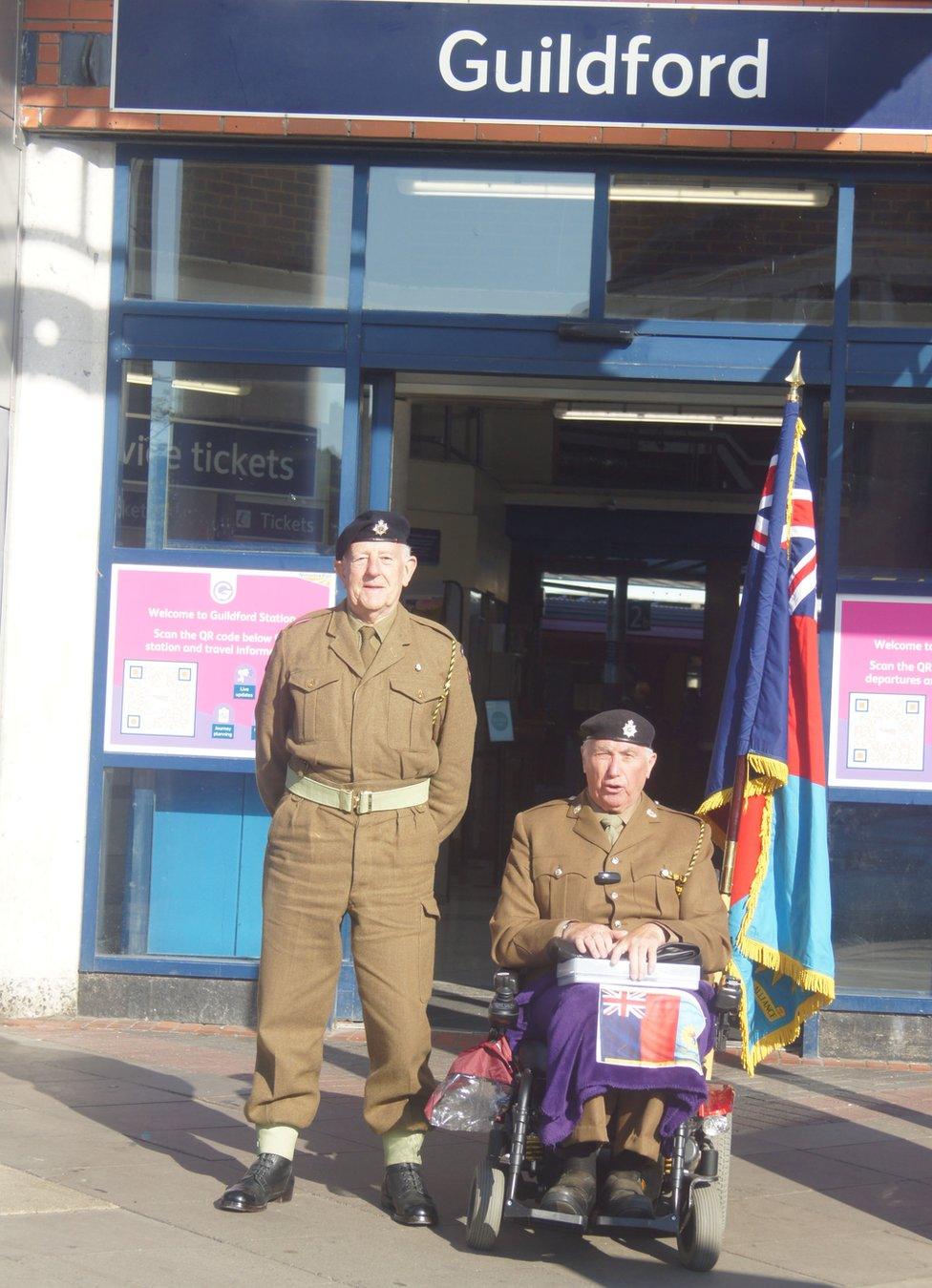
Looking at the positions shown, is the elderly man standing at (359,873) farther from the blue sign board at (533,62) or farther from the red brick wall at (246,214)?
the blue sign board at (533,62)

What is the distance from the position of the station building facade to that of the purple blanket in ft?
10.2

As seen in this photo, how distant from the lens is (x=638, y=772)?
4.94 meters

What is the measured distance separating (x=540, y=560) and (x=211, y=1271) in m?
16.6

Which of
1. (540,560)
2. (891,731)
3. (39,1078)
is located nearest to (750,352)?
(891,731)

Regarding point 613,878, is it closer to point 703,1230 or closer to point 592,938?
point 592,938

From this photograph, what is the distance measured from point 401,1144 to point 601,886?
959mm

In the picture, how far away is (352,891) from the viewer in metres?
4.98

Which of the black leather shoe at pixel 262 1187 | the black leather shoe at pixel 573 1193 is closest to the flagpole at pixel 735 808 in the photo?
the black leather shoe at pixel 573 1193

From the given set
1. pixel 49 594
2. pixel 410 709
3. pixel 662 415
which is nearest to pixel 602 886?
pixel 410 709

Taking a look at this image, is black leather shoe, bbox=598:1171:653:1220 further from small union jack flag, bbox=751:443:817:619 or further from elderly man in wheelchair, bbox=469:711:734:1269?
small union jack flag, bbox=751:443:817:619

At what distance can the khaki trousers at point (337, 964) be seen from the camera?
4941 millimetres

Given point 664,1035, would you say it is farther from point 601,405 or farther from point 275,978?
point 601,405

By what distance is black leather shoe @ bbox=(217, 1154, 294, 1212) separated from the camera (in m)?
4.77

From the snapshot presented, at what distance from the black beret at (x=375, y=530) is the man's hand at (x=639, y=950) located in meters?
1.33
